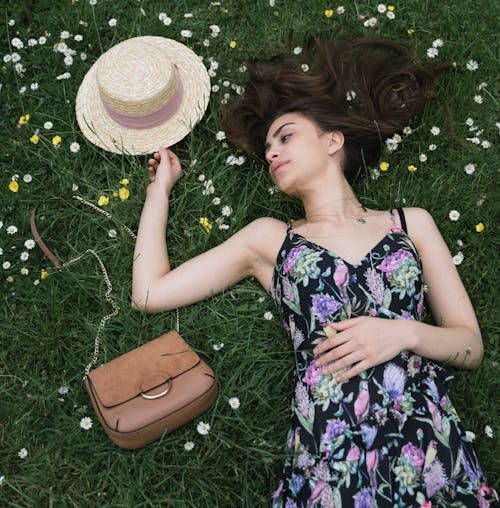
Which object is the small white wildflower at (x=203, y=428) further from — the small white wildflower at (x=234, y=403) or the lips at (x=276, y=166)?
the lips at (x=276, y=166)

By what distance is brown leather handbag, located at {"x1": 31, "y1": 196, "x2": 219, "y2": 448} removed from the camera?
273cm

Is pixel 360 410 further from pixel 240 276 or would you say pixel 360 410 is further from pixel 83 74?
pixel 83 74

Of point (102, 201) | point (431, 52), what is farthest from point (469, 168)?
point (102, 201)

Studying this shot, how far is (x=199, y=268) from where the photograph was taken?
3162 millimetres

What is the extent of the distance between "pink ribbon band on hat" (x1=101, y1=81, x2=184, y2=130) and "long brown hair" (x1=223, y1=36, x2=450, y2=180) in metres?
0.33

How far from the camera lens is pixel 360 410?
266cm

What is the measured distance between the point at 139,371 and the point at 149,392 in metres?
0.13

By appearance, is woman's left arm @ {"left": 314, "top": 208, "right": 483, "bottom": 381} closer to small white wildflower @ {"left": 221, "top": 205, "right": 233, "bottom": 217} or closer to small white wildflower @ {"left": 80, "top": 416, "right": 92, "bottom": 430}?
small white wildflower @ {"left": 221, "top": 205, "right": 233, "bottom": 217}

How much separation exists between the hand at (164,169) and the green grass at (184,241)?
0.23ft

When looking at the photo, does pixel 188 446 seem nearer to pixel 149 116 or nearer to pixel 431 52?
pixel 149 116

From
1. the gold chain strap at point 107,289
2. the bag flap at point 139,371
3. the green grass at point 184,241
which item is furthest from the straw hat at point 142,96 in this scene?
the bag flap at point 139,371

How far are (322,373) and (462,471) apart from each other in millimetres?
760

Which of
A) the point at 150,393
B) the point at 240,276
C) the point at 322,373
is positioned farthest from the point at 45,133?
the point at 322,373

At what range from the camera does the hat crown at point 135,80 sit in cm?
333
